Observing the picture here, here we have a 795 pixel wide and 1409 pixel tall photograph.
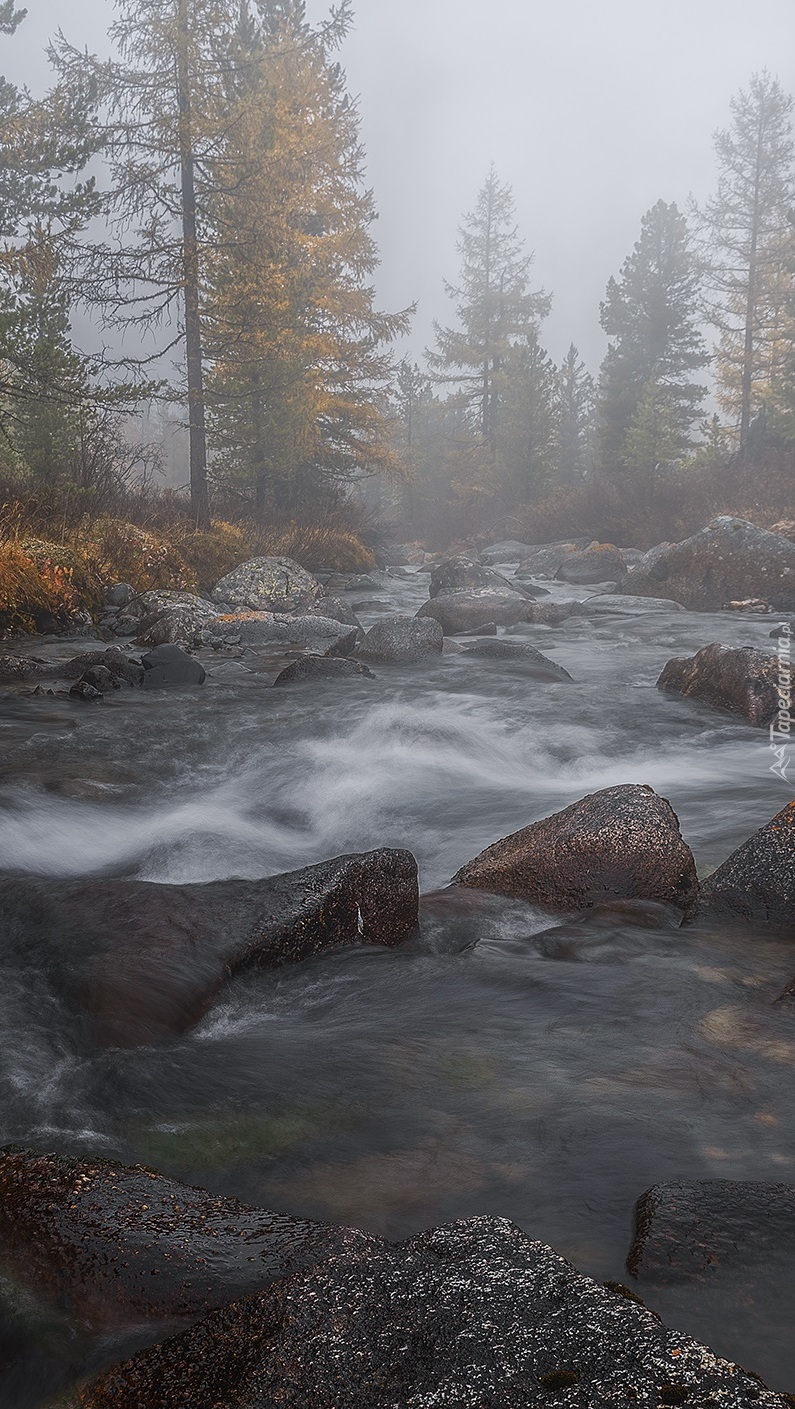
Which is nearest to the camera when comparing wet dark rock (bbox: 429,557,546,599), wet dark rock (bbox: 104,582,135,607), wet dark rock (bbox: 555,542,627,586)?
wet dark rock (bbox: 104,582,135,607)

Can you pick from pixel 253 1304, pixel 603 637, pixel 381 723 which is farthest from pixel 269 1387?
pixel 603 637

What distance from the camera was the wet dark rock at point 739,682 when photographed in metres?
7.51

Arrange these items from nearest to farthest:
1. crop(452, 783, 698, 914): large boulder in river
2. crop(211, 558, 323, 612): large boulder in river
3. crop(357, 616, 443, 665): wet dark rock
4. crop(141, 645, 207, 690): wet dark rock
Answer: crop(452, 783, 698, 914): large boulder in river → crop(141, 645, 207, 690): wet dark rock → crop(357, 616, 443, 665): wet dark rock → crop(211, 558, 323, 612): large boulder in river

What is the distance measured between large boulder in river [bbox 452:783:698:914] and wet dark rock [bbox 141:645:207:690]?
538 centimetres

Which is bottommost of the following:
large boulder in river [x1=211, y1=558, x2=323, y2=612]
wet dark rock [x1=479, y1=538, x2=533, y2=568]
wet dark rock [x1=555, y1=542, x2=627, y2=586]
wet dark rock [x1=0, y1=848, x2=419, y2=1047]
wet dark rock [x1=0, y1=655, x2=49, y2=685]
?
wet dark rock [x1=0, y1=848, x2=419, y2=1047]

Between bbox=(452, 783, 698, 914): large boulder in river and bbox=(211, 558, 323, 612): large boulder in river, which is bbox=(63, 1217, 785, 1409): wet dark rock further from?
bbox=(211, 558, 323, 612): large boulder in river

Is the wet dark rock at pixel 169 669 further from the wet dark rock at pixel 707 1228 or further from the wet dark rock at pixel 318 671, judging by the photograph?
the wet dark rock at pixel 707 1228

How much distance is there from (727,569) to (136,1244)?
622 inches

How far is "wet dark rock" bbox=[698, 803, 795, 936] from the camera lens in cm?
367

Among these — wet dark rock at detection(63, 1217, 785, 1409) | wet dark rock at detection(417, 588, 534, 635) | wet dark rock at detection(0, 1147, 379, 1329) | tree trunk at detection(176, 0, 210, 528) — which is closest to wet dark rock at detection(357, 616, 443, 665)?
wet dark rock at detection(417, 588, 534, 635)

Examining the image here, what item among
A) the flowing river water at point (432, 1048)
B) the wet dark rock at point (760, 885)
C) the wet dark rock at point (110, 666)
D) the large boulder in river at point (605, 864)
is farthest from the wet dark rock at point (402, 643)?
the wet dark rock at point (760, 885)

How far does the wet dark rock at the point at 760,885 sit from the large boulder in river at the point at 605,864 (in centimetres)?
12

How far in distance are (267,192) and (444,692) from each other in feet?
43.1

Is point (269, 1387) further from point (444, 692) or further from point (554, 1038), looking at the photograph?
point (444, 692)
